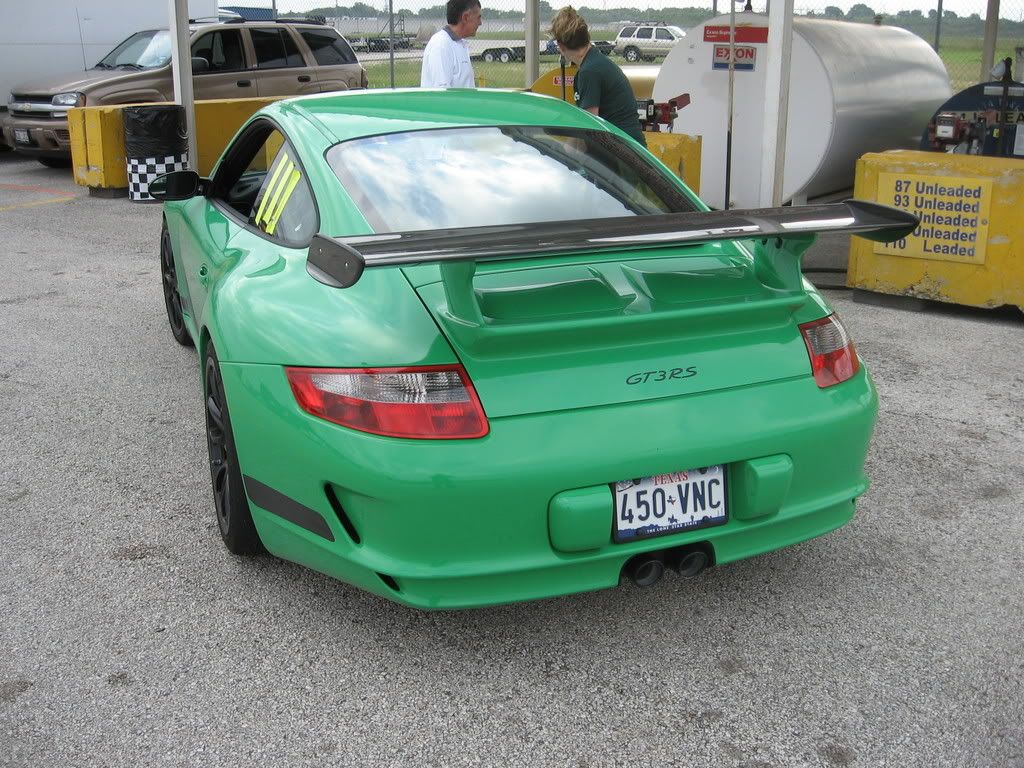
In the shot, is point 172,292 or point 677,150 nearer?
point 172,292

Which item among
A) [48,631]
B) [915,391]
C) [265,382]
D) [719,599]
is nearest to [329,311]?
[265,382]

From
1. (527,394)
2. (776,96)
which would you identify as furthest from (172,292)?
(776,96)

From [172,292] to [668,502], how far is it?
→ 372 centimetres

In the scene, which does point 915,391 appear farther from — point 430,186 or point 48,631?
point 48,631

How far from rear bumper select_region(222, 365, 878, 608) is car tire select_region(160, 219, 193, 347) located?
9.33 feet

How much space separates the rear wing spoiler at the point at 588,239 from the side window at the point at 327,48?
11814mm

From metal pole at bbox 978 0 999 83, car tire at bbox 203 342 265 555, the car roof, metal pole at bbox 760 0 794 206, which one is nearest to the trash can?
metal pole at bbox 760 0 794 206

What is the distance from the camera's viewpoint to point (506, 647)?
2855mm

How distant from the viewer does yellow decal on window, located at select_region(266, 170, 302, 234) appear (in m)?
3.44

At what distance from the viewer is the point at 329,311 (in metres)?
2.78

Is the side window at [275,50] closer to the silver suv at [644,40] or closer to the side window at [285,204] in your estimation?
the side window at [285,204]

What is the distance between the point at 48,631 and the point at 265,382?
96cm

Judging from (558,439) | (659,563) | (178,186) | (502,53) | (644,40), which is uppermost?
(644,40)

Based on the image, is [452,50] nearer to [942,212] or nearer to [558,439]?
[942,212]
